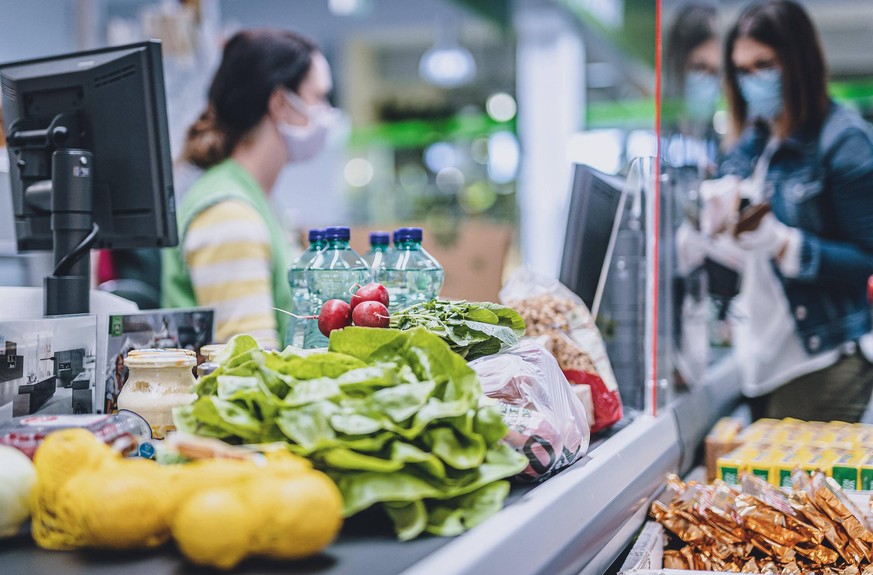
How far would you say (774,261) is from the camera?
297cm

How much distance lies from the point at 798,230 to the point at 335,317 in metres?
2.03

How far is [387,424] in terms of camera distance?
103 cm

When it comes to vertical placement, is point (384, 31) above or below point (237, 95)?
above

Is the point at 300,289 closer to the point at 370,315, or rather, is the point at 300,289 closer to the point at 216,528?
the point at 370,315

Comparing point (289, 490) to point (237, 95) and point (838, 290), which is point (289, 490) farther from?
point (838, 290)

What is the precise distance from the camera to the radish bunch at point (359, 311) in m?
1.37

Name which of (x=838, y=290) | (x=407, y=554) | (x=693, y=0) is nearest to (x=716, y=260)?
(x=838, y=290)

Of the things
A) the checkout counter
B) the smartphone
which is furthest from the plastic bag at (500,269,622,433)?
the smartphone

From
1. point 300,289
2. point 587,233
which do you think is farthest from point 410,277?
point 587,233

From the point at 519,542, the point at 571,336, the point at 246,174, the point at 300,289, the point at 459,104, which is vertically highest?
the point at 459,104

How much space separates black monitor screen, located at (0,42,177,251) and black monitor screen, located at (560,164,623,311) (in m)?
0.85

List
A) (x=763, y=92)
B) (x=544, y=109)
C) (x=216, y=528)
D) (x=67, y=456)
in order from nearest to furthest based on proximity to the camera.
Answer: (x=216, y=528) < (x=67, y=456) < (x=763, y=92) < (x=544, y=109)

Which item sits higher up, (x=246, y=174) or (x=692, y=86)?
(x=692, y=86)

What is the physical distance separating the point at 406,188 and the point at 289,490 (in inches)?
454
